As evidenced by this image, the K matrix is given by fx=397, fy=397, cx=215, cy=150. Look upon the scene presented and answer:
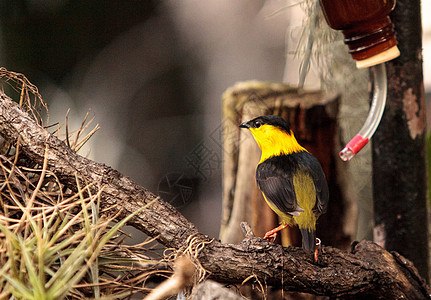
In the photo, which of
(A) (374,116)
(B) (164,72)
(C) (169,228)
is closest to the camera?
(C) (169,228)

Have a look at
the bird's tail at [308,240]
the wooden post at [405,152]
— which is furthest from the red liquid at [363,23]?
the bird's tail at [308,240]

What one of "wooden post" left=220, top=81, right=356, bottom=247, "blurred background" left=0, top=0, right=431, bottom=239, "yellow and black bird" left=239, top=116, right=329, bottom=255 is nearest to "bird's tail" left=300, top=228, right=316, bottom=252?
"yellow and black bird" left=239, top=116, right=329, bottom=255

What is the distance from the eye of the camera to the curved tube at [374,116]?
46 centimetres

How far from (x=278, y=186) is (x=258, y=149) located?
189mm

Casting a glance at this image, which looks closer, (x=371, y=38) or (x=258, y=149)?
(x=371, y=38)

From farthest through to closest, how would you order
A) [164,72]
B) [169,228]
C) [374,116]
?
[164,72]
[374,116]
[169,228]

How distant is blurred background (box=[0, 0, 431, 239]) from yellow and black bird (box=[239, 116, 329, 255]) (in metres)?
0.24

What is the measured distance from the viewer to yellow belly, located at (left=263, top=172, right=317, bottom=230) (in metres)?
0.41

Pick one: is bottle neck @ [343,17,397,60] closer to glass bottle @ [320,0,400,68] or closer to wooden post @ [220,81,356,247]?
glass bottle @ [320,0,400,68]

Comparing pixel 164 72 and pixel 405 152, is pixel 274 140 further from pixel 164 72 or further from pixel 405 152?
pixel 164 72

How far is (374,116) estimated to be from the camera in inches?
20.4

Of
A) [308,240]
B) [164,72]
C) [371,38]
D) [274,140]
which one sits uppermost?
[164,72]

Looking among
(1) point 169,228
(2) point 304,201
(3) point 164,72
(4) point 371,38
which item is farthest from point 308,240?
(3) point 164,72

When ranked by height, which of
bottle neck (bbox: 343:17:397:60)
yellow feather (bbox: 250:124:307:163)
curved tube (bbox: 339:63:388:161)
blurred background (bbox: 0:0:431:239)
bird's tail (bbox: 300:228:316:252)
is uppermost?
blurred background (bbox: 0:0:431:239)
